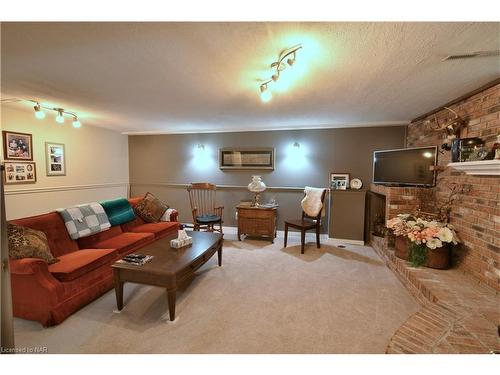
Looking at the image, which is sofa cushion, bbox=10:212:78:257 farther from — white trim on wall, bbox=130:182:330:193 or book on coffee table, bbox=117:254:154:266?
white trim on wall, bbox=130:182:330:193

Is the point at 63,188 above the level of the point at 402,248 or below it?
above

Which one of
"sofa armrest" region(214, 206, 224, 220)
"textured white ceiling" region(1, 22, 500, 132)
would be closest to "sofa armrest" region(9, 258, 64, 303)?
"textured white ceiling" region(1, 22, 500, 132)

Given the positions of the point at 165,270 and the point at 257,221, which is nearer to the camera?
the point at 165,270

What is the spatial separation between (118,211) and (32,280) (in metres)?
1.60

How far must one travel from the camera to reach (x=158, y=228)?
3541mm

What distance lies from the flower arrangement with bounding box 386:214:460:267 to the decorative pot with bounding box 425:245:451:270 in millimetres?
53

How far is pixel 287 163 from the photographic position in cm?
461

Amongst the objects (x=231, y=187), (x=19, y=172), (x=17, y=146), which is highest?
(x=17, y=146)

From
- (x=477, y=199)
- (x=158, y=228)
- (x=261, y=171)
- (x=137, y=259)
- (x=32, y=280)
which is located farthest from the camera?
(x=261, y=171)

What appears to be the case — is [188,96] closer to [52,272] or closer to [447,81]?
[52,272]

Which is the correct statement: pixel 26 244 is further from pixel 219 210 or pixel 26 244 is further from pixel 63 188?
pixel 219 210

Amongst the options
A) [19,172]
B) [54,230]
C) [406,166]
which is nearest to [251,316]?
[54,230]

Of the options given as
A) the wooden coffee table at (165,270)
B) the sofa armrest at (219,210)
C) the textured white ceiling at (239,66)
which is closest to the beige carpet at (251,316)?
the wooden coffee table at (165,270)

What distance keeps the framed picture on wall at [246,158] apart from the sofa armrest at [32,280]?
342cm
